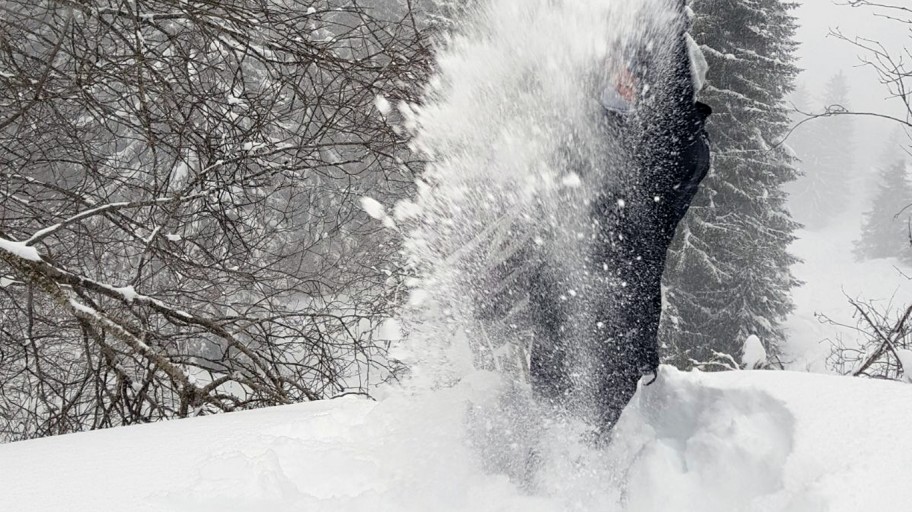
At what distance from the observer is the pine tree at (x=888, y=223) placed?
34.8 metres

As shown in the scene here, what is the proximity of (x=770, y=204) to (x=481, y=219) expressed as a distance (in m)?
13.8

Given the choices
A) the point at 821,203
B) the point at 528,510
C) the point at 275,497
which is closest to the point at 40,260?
the point at 275,497

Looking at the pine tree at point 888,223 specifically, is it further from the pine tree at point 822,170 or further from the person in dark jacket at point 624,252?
the person in dark jacket at point 624,252

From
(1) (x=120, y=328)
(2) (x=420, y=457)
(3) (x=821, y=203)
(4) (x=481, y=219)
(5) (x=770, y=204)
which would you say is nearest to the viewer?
(2) (x=420, y=457)

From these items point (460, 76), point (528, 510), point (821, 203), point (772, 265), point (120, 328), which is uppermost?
point (821, 203)

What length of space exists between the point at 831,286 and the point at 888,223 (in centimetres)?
1282

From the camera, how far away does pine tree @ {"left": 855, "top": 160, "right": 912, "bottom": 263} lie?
114ft

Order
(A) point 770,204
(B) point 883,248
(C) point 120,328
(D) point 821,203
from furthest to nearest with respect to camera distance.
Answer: (D) point 821,203
(B) point 883,248
(A) point 770,204
(C) point 120,328

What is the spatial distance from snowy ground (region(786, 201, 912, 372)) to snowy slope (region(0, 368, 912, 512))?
633 inches

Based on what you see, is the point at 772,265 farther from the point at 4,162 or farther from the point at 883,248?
the point at 883,248

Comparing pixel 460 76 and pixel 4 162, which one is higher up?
pixel 4 162

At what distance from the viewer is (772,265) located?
1405 centimetres

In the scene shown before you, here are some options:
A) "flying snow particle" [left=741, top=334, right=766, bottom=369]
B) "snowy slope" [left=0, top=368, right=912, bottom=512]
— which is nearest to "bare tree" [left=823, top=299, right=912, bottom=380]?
"flying snow particle" [left=741, top=334, right=766, bottom=369]

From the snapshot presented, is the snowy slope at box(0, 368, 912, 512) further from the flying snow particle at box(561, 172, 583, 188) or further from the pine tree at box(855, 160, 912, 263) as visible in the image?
the pine tree at box(855, 160, 912, 263)
